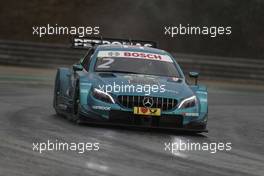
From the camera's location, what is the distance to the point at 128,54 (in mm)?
14266

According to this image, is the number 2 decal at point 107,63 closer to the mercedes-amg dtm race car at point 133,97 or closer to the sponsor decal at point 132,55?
the mercedes-amg dtm race car at point 133,97

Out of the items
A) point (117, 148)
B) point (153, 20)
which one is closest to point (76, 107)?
point (117, 148)

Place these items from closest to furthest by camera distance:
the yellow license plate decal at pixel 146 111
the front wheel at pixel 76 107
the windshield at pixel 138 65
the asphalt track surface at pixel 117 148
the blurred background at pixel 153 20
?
the asphalt track surface at pixel 117 148 → the yellow license plate decal at pixel 146 111 → the front wheel at pixel 76 107 → the windshield at pixel 138 65 → the blurred background at pixel 153 20

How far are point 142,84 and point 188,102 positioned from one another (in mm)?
715

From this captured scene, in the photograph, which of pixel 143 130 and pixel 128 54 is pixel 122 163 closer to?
pixel 143 130

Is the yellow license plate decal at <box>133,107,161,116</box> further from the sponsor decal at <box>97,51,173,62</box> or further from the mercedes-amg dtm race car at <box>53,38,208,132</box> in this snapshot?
the sponsor decal at <box>97,51,173,62</box>

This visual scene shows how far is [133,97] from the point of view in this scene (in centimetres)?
1252

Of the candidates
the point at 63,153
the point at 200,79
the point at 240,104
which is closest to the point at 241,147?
the point at 63,153

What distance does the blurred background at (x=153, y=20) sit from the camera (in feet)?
100

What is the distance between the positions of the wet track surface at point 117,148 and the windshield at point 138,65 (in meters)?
1.09

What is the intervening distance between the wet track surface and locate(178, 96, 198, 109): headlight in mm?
432

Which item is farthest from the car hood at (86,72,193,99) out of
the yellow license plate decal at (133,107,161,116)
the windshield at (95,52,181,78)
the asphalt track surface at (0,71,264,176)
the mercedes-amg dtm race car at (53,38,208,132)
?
the asphalt track surface at (0,71,264,176)

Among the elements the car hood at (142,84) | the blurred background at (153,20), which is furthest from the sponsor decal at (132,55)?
the blurred background at (153,20)

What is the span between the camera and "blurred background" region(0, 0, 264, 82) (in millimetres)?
30562
